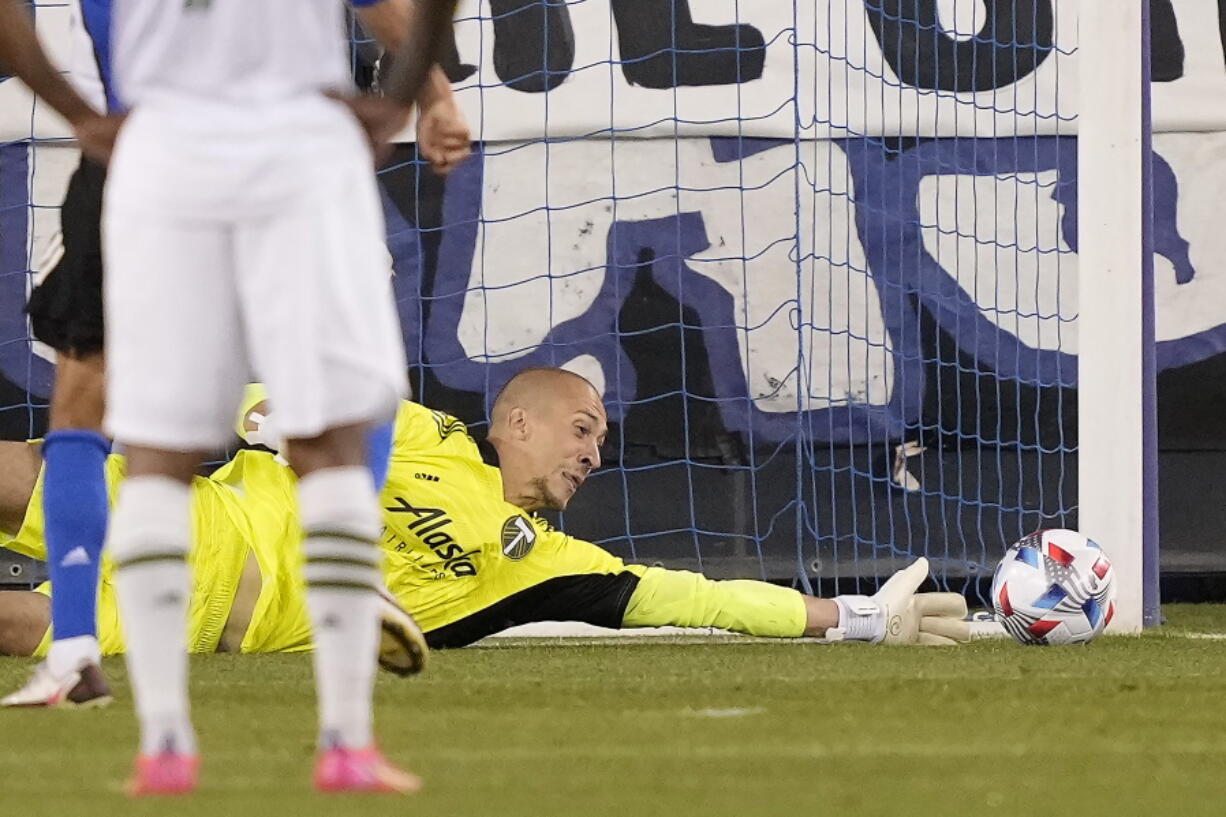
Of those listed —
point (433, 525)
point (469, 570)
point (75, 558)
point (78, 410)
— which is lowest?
point (469, 570)

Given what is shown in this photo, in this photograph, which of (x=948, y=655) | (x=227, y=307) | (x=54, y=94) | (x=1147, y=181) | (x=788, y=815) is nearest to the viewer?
(x=788, y=815)

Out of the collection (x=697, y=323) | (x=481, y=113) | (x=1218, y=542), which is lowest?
(x=1218, y=542)

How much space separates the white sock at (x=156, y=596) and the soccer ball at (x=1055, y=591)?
2.83m

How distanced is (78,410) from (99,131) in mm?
908

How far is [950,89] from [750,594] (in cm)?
243

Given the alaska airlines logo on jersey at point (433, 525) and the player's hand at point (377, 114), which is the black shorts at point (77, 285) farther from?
the alaska airlines logo on jersey at point (433, 525)

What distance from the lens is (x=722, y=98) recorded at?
6.48 m

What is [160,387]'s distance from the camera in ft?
6.72

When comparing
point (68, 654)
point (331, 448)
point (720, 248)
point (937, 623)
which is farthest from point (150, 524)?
point (720, 248)

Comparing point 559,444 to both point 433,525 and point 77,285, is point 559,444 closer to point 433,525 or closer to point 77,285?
point 433,525

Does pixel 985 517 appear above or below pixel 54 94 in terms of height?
below

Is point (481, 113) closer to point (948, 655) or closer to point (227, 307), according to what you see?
point (948, 655)

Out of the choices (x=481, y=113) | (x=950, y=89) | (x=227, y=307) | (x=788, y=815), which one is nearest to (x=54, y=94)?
(x=227, y=307)

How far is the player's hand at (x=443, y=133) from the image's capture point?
272 cm
